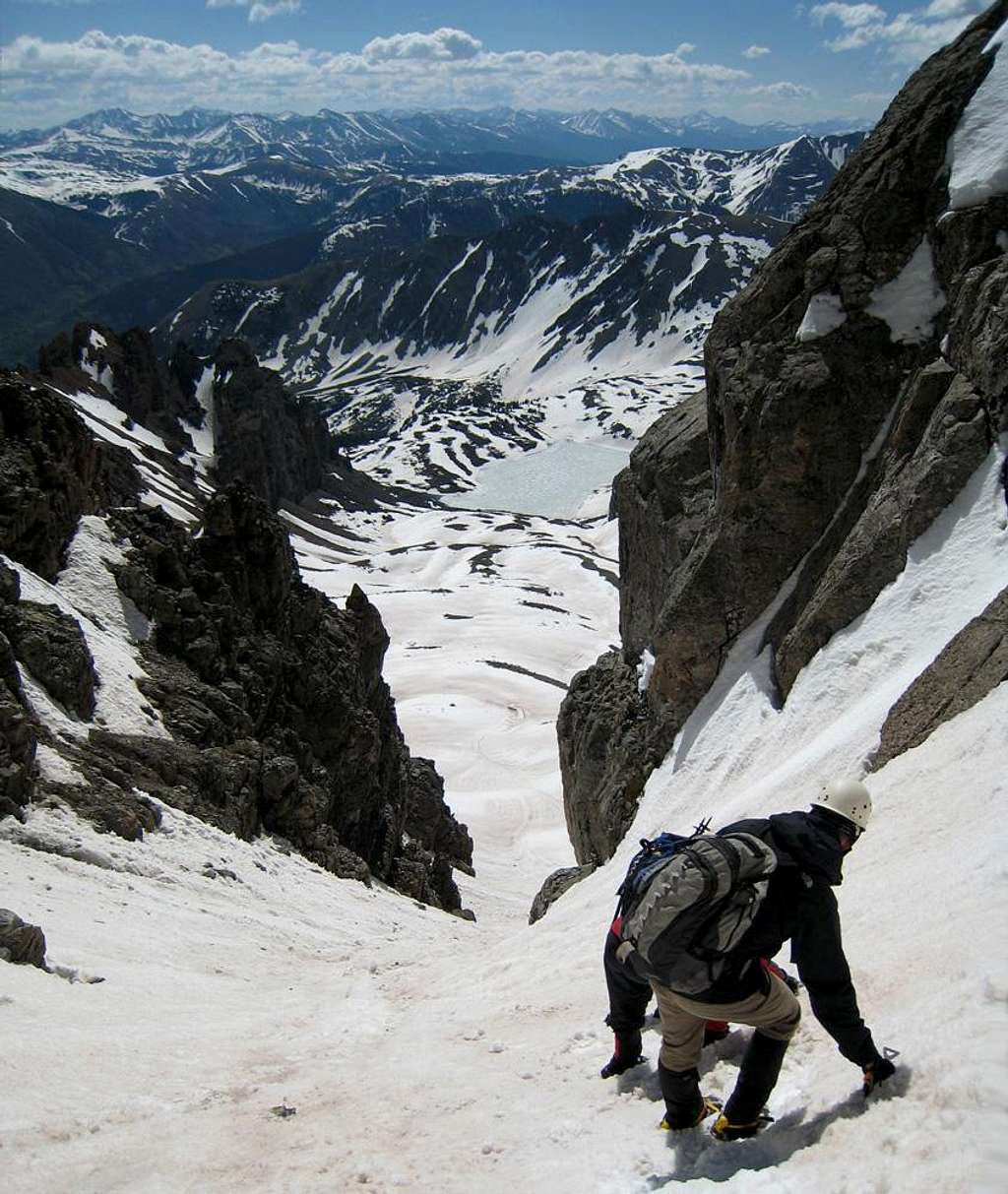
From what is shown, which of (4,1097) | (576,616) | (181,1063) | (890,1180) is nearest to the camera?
(890,1180)

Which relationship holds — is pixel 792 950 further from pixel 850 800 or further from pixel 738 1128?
pixel 738 1128

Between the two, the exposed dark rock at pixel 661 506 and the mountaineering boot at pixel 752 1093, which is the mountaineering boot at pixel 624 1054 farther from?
the exposed dark rock at pixel 661 506

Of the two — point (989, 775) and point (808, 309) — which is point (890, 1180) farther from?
point (808, 309)

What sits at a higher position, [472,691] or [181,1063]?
[181,1063]

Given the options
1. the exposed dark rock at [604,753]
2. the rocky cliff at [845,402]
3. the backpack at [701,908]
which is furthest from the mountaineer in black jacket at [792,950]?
the exposed dark rock at [604,753]

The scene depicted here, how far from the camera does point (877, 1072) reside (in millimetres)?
5180

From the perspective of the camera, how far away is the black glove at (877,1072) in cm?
515

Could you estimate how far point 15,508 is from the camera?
2275 cm

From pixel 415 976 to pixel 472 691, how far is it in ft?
137

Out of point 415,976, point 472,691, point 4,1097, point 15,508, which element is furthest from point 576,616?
point 4,1097

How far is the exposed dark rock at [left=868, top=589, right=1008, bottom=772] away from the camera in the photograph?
10898mm

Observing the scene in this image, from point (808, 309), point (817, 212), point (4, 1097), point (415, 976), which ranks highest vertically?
point (817, 212)

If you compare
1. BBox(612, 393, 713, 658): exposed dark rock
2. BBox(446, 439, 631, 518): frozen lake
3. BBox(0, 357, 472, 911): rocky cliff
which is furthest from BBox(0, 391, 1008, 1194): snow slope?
BBox(446, 439, 631, 518): frozen lake

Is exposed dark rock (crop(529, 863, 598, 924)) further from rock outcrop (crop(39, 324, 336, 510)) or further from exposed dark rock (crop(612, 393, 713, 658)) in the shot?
rock outcrop (crop(39, 324, 336, 510))
